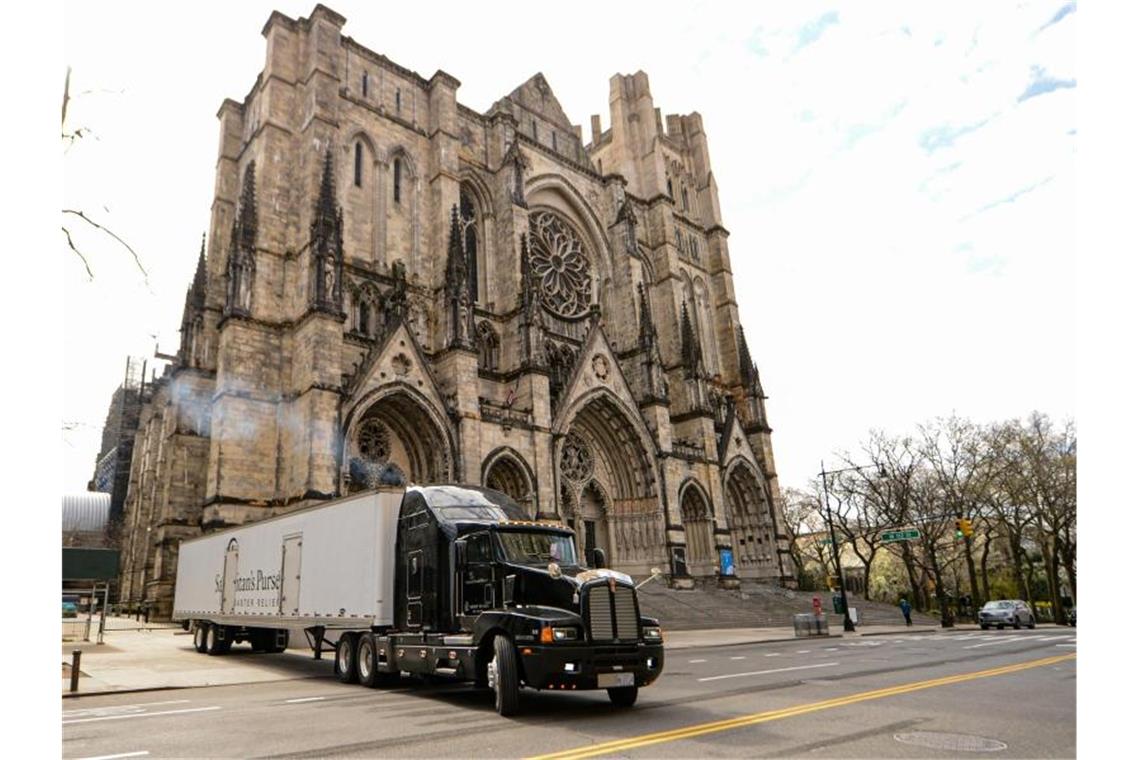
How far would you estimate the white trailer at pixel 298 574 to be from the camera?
1111 cm

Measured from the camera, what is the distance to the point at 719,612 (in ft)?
95.9

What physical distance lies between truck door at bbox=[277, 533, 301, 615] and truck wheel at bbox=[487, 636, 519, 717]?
5967 millimetres

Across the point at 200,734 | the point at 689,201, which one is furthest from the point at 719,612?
the point at 689,201

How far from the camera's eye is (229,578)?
50.9 ft

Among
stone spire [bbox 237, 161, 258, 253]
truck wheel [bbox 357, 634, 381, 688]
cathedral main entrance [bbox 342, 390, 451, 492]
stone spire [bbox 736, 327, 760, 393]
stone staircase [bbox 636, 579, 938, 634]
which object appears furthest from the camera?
stone spire [bbox 736, 327, 760, 393]

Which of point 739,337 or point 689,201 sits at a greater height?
point 689,201

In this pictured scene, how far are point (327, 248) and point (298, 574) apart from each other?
14.3 meters

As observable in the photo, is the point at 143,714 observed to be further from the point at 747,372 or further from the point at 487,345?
the point at 747,372

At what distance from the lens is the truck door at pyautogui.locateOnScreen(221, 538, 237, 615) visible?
15336 millimetres

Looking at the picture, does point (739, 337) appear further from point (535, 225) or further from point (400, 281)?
point (400, 281)

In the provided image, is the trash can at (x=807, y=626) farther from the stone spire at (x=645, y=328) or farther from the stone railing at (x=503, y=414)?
the stone spire at (x=645, y=328)

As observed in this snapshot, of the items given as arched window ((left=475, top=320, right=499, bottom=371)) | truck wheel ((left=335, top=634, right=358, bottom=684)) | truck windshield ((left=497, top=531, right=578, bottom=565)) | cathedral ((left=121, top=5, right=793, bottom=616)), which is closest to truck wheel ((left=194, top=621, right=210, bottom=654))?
cathedral ((left=121, top=5, right=793, bottom=616))

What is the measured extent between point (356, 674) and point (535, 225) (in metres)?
28.6

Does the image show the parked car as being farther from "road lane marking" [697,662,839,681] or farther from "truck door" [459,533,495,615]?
"truck door" [459,533,495,615]
